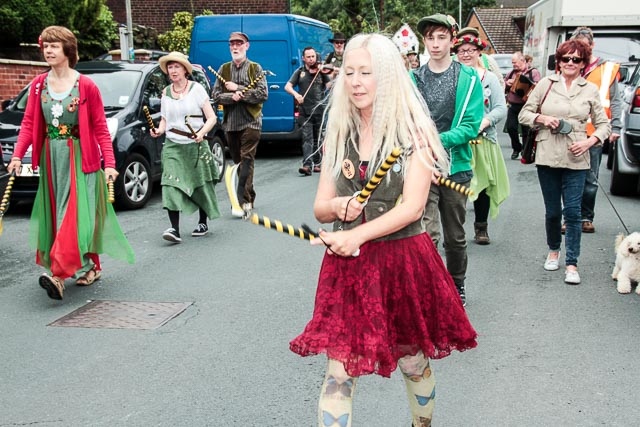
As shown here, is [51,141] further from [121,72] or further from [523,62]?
[523,62]

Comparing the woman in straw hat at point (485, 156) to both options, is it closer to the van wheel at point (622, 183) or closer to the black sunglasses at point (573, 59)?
the black sunglasses at point (573, 59)

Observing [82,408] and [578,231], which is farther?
[578,231]

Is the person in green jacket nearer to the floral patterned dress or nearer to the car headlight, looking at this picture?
the floral patterned dress

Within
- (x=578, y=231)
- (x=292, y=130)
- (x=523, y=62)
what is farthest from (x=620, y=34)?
(x=578, y=231)

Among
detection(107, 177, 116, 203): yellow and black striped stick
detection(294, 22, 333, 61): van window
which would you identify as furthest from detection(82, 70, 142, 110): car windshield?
detection(294, 22, 333, 61): van window

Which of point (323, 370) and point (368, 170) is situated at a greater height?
point (368, 170)

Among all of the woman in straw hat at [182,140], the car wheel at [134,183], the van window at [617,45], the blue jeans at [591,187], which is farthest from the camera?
the van window at [617,45]

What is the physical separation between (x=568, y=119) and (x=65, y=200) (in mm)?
3970

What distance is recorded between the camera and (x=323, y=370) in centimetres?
445

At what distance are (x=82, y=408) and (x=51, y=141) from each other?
8.58 ft

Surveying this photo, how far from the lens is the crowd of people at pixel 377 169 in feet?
9.36

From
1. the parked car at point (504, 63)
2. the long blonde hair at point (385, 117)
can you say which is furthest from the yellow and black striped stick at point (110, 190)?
the parked car at point (504, 63)

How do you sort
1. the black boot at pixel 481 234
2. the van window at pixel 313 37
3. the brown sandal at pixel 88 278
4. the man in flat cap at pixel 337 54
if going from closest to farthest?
the brown sandal at pixel 88 278
the black boot at pixel 481 234
the man in flat cap at pixel 337 54
the van window at pixel 313 37

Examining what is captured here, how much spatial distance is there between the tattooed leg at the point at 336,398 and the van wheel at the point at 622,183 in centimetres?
825
